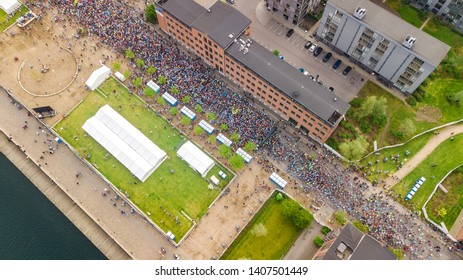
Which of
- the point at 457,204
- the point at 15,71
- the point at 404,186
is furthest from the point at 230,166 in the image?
the point at 15,71

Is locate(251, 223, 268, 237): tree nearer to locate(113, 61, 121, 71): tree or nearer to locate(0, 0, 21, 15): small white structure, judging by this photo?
locate(113, 61, 121, 71): tree

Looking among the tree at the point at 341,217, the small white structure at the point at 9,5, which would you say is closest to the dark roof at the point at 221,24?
the tree at the point at 341,217

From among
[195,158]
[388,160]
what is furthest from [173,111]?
[388,160]

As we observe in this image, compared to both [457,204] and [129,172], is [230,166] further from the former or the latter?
[457,204]

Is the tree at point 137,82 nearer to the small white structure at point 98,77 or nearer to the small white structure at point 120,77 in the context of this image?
the small white structure at point 120,77

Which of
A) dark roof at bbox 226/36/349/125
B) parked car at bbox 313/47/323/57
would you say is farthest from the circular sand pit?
parked car at bbox 313/47/323/57

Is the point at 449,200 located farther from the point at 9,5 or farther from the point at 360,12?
the point at 9,5

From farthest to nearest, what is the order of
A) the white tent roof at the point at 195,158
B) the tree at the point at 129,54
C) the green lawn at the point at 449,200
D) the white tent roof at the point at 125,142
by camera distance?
the tree at the point at 129,54 → the white tent roof at the point at 125,142 → the white tent roof at the point at 195,158 → the green lawn at the point at 449,200
